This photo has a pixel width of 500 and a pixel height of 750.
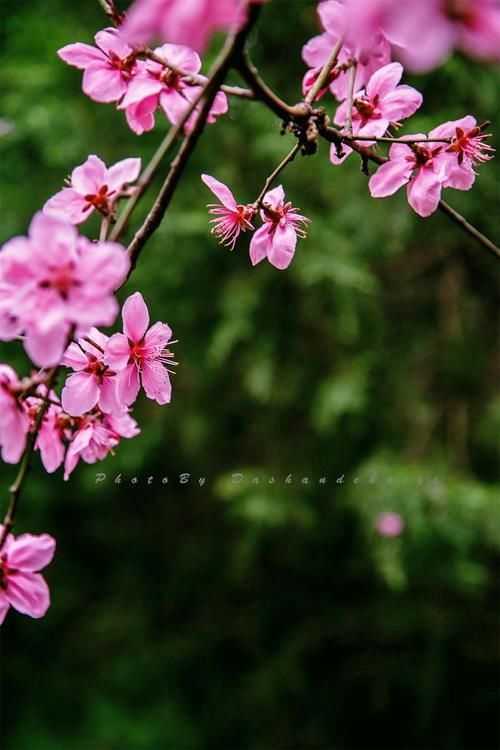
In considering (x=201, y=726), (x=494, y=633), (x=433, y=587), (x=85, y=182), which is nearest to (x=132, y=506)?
(x=201, y=726)

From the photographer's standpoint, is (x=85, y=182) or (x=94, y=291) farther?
(x=85, y=182)

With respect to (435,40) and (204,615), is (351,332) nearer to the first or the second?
(204,615)

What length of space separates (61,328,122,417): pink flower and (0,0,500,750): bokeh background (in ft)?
4.99

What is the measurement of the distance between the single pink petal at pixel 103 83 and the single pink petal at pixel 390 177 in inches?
9.0

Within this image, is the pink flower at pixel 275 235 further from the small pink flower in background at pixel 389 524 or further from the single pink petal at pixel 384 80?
the small pink flower in background at pixel 389 524

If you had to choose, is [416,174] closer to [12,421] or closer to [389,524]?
[12,421]

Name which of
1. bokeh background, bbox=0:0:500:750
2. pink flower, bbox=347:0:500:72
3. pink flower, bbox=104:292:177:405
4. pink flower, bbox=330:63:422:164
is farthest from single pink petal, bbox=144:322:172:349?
bokeh background, bbox=0:0:500:750

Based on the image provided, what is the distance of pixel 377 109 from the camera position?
581mm

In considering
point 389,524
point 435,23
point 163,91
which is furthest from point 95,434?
point 389,524

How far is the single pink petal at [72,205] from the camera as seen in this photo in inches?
19.4

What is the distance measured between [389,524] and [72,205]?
1.67 m

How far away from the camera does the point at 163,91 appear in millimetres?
554

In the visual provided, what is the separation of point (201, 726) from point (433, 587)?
128 centimetres

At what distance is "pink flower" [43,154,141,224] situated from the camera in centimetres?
50
